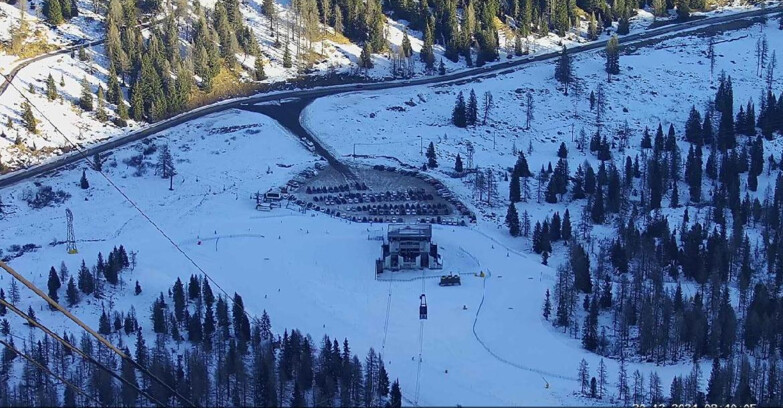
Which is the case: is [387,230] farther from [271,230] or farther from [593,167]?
[593,167]

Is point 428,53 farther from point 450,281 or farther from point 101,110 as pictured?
point 450,281

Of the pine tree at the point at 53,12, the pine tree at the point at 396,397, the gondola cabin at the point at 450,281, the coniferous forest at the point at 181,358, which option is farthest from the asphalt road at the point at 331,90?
the pine tree at the point at 396,397

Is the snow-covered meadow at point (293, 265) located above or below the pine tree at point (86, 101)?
below

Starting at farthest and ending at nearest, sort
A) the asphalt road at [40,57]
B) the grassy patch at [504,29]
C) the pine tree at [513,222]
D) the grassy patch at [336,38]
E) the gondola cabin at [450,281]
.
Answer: the grassy patch at [504,29]
the grassy patch at [336,38]
the asphalt road at [40,57]
the pine tree at [513,222]
the gondola cabin at [450,281]

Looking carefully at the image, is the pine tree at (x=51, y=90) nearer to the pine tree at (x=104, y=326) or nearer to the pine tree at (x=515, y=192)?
the pine tree at (x=104, y=326)

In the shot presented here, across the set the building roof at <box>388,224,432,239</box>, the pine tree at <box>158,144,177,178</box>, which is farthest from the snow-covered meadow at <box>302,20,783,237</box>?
the pine tree at <box>158,144,177,178</box>

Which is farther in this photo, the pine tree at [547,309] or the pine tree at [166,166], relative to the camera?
the pine tree at [166,166]

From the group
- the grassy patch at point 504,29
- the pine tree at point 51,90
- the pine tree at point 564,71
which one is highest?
the grassy patch at point 504,29
